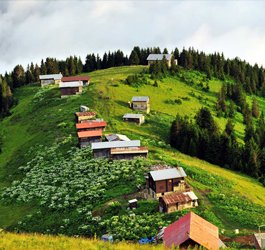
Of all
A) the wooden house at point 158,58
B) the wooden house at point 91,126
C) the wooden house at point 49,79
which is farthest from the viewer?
the wooden house at point 158,58

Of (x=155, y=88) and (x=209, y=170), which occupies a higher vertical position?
(x=155, y=88)

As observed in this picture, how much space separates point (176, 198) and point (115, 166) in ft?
67.5

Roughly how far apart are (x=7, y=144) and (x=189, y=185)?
183 ft

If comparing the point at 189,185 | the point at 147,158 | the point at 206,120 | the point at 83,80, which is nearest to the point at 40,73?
the point at 83,80

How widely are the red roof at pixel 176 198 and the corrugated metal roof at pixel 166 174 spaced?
4.41 m

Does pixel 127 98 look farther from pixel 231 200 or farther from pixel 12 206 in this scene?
pixel 231 200

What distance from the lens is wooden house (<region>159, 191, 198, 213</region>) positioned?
187 feet

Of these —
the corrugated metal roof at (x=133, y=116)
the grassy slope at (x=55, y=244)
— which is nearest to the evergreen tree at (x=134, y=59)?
the corrugated metal roof at (x=133, y=116)

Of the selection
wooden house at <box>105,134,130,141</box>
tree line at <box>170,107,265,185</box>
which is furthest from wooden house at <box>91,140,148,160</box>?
tree line at <box>170,107,265,185</box>

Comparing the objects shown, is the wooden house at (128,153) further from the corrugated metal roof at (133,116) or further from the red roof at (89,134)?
the corrugated metal roof at (133,116)

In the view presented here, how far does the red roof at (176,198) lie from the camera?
56.9 meters

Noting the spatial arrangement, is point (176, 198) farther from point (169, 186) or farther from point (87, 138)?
point (87, 138)

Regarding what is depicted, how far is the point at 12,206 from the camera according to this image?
72375mm

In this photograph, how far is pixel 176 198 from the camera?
57.6 meters
